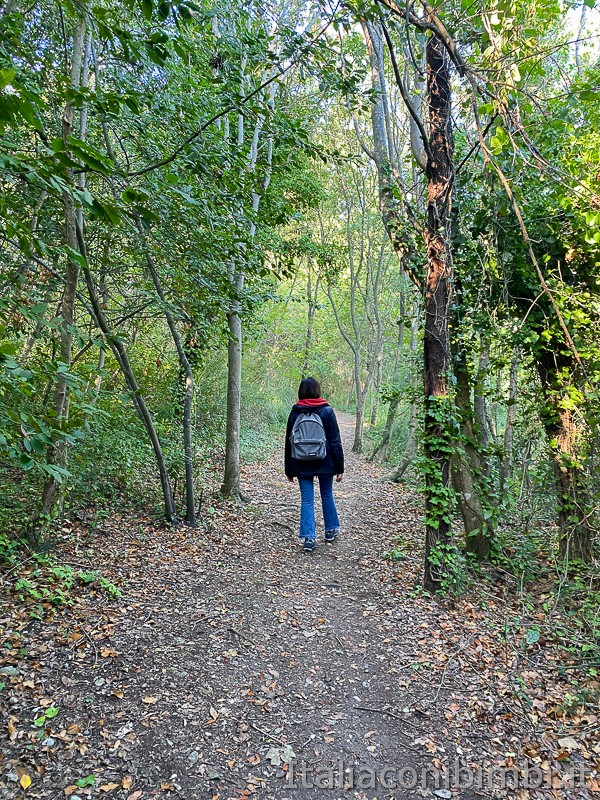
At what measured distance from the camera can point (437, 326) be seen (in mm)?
4266

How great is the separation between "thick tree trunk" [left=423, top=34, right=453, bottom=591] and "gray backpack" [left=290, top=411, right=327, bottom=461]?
1.43 metres

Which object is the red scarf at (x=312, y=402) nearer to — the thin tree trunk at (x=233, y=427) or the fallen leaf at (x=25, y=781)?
the thin tree trunk at (x=233, y=427)

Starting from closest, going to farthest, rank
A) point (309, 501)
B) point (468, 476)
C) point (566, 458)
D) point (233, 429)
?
point (566, 458)
point (468, 476)
point (309, 501)
point (233, 429)

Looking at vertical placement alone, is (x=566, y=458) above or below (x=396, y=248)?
below

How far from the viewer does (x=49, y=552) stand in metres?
4.32

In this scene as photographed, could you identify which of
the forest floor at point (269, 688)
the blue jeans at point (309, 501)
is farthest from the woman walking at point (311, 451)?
the forest floor at point (269, 688)

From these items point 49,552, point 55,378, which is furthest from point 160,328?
point 55,378

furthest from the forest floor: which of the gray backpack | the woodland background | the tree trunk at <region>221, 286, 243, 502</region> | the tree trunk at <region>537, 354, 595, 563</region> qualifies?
the tree trunk at <region>221, 286, 243, 502</region>

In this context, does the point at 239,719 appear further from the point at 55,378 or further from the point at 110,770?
the point at 55,378

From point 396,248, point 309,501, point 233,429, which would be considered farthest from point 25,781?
point 396,248

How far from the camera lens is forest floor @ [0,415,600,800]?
245 cm

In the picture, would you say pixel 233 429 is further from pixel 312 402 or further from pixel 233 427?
pixel 312 402

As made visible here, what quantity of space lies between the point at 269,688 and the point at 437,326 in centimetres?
334

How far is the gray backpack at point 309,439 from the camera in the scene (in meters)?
5.43
